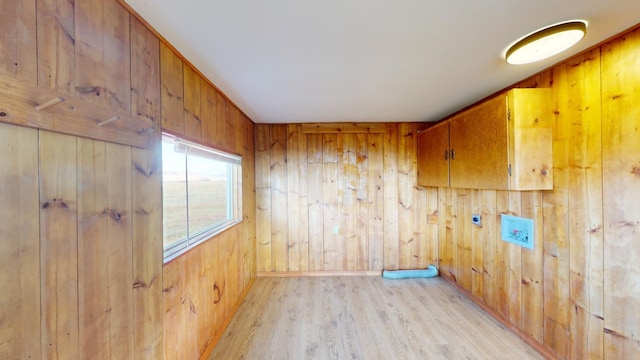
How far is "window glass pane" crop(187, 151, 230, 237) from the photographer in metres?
1.85

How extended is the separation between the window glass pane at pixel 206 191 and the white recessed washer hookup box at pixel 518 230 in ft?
9.08

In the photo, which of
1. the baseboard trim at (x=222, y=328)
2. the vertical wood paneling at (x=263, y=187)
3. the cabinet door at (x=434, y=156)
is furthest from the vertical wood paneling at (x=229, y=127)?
the cabinet door at (x=434, y=156)

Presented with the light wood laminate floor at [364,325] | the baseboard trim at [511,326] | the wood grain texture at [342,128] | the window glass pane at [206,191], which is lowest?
the light wood laminate floor at [364,325]

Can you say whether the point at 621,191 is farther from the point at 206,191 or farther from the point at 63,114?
the point at 206,191

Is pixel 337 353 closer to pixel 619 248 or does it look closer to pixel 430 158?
pixel 619 248

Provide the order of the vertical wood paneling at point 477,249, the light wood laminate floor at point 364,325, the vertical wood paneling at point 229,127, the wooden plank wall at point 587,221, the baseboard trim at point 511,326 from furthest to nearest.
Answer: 1. the vertical wood paneling at point 477,249
2. the vertical wood paneling at point 229,127
3. the light wood laminate floor at point 364,325
4. the baseboard trim at point 511,326
5. the wooden plank wall at point 587,221

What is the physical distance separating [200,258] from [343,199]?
6.82ft

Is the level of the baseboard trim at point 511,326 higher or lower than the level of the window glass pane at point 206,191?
lower

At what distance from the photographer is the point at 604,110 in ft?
4.79

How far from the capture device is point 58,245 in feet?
2.64

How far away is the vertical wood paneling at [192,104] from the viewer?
5.34 ft

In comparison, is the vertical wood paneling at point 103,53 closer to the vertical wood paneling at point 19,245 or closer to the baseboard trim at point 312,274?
the vertical wood paneling at point 19,245

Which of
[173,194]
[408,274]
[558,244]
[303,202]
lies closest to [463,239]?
[408,274]

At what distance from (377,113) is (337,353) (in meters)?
2.55
